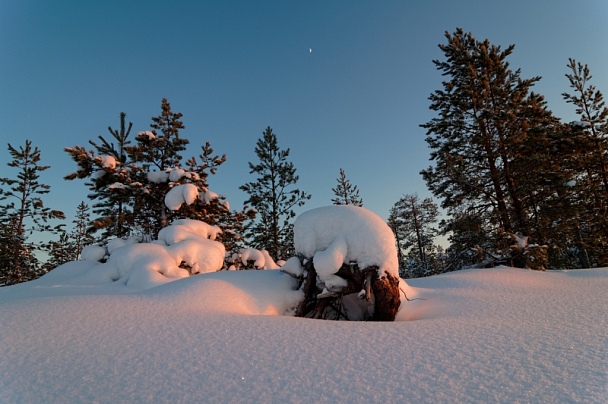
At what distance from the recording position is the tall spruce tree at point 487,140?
11469 millimetres

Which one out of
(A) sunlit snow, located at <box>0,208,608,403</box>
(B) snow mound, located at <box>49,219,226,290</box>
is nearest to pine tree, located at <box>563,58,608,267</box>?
(A) sunlit snow, located at <box>0,208,608,403</box>

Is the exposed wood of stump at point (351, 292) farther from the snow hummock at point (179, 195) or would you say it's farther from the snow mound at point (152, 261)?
the snow hummock at point (179, 195)

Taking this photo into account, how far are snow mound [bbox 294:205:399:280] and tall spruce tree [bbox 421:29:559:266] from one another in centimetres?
725

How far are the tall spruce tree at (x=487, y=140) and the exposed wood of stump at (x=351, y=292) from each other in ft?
23.8

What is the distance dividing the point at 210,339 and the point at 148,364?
26.2 inches

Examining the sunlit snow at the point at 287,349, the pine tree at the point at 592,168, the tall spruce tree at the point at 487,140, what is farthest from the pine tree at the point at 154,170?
the pine tree at the point at 592,168

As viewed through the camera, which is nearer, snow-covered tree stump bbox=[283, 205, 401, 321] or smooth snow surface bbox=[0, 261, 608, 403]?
smooth snow surface bbox=[0, 261, 608, 403]

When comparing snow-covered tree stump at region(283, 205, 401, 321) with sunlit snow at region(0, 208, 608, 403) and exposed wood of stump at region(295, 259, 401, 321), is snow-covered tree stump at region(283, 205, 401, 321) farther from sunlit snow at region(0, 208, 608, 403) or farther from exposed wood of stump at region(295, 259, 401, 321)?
sunlit snow at region(0, 208, 608, 403)

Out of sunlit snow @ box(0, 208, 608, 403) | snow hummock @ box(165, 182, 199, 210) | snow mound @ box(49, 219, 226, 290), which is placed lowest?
sunlit snow @ box(0, 208, 608, 403)

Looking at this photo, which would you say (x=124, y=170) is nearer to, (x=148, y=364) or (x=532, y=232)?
(x=148, y=364)

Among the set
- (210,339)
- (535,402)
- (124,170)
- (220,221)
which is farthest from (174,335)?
(220,221)

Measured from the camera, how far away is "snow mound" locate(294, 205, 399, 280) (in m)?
5.84

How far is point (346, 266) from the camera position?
6070mm

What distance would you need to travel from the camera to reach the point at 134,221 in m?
12.5
